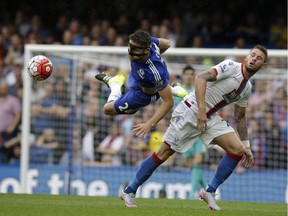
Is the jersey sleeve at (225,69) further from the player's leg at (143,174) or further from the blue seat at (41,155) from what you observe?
the blue seat at (41,155)

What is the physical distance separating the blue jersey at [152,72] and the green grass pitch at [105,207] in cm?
166

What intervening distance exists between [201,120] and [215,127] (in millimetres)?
689

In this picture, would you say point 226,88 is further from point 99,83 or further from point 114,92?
point 99,83

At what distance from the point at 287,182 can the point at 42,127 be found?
16.8ft

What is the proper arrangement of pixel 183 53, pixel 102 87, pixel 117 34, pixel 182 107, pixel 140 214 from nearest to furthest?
pixel 140 214
pixel 182 107
pixel 183 53
pixel 102 87
pixel 117 34

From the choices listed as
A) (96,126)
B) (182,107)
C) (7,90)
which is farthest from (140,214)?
(7,90)

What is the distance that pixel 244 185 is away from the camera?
1812 centimetres

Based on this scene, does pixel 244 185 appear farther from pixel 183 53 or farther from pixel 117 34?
pixel 117 34

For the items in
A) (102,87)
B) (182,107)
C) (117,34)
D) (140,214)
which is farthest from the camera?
(117,34)

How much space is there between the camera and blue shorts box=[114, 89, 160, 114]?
13023mm

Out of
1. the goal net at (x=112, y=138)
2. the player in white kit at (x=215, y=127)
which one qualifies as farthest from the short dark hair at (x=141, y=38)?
the goal net at (x=112, y=138)

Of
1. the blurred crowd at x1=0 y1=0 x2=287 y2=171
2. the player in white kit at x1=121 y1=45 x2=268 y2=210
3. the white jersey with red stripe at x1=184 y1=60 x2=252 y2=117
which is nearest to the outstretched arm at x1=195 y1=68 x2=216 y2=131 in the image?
the player in white kit at x1=121 y1=45 x2=268 y2=210

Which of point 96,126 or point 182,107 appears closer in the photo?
point 182,107

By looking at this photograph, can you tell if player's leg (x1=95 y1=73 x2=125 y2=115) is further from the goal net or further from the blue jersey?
the goal net
